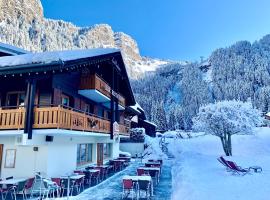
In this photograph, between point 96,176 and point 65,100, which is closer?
point 96,176

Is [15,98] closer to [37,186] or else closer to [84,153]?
[37,186]

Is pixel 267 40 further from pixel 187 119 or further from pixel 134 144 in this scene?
pixel 134 144

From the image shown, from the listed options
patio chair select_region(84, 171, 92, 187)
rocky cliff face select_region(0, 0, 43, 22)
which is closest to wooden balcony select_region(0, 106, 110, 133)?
patio chair select_region(84, 171, 92, 187)

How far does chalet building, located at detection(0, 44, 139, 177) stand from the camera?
1211 cm

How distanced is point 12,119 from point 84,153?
895 cm

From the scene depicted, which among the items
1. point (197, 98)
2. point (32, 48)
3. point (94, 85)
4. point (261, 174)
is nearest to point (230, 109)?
point (261, 174)

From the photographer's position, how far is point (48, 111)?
1220 centimetres

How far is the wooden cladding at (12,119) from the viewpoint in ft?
40.0

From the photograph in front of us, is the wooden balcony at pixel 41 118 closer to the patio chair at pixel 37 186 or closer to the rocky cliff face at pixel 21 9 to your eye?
the patio chair at pixel 37 186

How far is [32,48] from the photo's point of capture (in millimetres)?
130000

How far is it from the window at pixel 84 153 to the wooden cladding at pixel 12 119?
24.1 feet

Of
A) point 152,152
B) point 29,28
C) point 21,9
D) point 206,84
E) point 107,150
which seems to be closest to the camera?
point 107,150

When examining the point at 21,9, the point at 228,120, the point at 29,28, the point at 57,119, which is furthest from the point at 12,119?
the point at 21,9

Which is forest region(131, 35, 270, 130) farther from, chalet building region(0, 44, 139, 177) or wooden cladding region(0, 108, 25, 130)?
wooden cladding region(0, 108, 25, 130)
